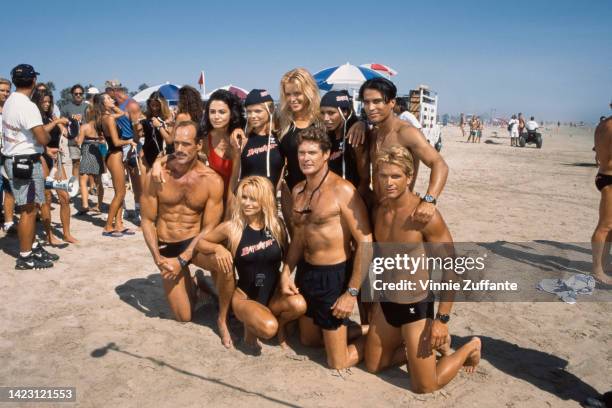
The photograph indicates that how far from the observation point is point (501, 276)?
5.58 meters

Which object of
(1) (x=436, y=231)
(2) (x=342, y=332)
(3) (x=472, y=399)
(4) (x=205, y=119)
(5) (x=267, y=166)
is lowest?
(3) (x=472, y=399)

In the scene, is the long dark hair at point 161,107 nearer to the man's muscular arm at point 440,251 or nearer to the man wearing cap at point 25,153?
the man wearing cap at point 25,153

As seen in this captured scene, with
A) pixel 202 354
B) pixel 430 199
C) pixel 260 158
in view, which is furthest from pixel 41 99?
pixel 430 199

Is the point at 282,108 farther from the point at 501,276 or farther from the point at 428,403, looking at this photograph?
the point at 501,276

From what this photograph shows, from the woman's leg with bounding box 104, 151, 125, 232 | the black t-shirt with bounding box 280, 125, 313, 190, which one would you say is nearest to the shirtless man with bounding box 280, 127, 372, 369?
the black t-shirt with bounding box 280, 125, 313, 190

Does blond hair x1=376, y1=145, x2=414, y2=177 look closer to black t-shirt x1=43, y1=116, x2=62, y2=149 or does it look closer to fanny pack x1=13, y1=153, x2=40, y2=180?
fanny pack x1=13, y1=153, x2=40, y2=180

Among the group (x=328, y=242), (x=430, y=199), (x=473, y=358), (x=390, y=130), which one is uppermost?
(x=390, y=130)

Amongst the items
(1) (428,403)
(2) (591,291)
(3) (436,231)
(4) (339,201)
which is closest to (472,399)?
(1) (428,403)

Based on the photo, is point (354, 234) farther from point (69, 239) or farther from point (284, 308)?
point (69, 239)

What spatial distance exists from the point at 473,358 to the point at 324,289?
51.0 inches

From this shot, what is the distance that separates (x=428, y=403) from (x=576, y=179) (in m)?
13.5

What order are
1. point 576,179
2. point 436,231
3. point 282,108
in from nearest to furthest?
point 436,231, point 282,108, point 576,179

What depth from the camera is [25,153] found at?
5219mm

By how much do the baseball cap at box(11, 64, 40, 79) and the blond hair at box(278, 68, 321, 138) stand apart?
3.15 metres
